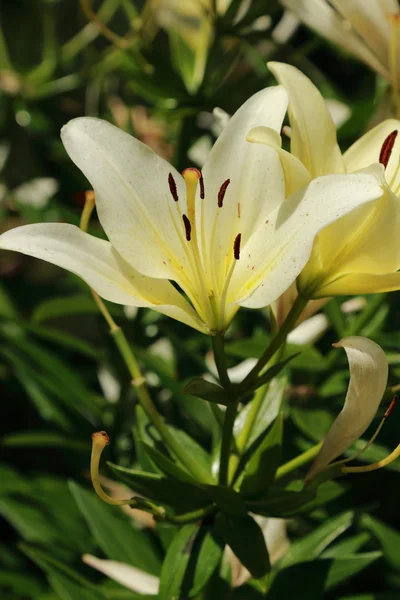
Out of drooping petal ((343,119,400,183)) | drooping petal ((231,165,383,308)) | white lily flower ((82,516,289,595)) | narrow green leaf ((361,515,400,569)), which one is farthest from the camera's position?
narrow green leaf ((361,515,400,569))

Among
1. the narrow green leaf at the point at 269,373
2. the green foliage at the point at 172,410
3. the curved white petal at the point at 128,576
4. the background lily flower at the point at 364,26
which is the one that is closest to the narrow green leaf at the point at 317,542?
the green foliage at the point at 172,410

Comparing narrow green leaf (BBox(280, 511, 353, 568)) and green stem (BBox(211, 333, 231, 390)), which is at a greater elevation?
green stem (BBox(211, 333, 231, 390))

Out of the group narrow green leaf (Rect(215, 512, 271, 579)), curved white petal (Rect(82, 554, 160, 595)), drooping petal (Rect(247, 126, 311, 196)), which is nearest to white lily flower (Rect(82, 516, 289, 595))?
curved white petal (Rect(82, 554, 160, 595))

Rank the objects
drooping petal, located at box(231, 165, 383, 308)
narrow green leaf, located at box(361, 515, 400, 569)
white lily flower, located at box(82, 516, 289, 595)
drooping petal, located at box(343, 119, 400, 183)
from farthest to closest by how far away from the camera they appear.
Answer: narrow green leaf, located at box(361, 515, 400, 569)
white lily flower, located at box(82, 516, 289, 595)
drooping petal, located at box(343, 119, 400, 183)
drooping petal, located at box(231, 165, 383, 308)

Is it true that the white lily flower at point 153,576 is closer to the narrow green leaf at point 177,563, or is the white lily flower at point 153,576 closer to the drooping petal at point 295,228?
the narrow green leaf at point 177,563

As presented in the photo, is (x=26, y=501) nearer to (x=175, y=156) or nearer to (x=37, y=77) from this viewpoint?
(x=175, y=156)

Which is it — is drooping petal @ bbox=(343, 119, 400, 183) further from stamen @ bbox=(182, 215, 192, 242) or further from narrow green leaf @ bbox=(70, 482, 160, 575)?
narrow green leaf @ bbox=(70, 482, 160, 575)

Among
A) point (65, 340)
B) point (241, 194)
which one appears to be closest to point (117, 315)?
point (65, 340)
